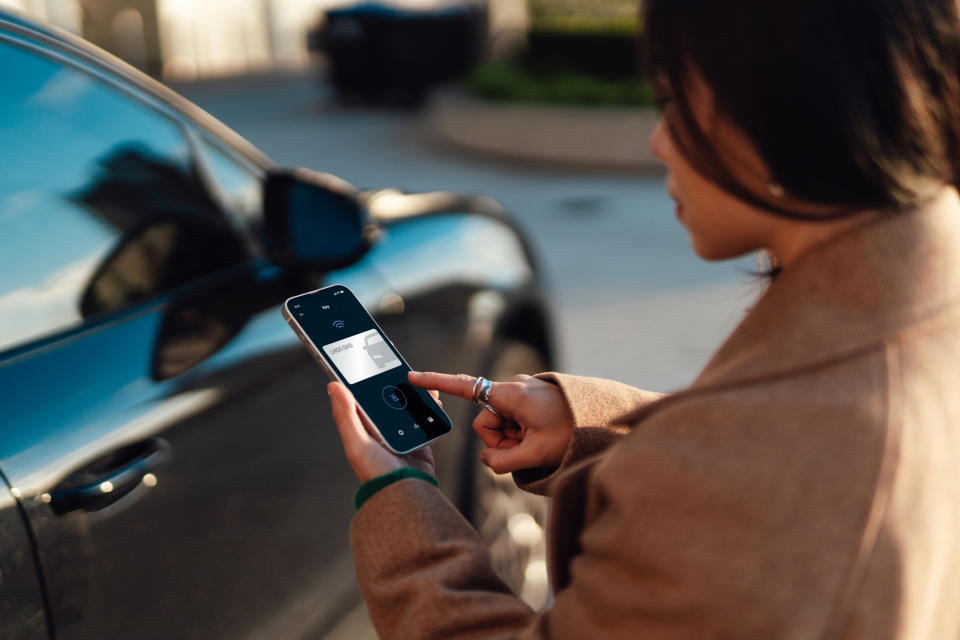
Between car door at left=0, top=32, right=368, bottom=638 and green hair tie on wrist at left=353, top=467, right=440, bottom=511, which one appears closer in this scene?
green hair tie on wrist at left=353, top=467, right=440, bottom=511

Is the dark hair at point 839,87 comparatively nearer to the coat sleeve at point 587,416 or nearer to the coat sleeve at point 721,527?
the coat sleeve at point 721,527

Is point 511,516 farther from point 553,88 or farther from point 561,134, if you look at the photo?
point 553,88

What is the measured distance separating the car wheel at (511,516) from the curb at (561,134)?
7.12 metres

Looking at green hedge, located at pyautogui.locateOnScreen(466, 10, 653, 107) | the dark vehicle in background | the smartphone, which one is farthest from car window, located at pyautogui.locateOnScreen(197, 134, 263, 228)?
the dark vehicle in background

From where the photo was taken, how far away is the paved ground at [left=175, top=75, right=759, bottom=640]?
→ 5277 millimetres

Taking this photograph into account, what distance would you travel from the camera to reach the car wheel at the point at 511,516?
8.83 ft

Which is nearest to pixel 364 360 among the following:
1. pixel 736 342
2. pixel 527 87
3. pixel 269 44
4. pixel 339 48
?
pixel 736 342

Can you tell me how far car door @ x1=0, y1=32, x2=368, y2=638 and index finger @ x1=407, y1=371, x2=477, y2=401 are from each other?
484 mm

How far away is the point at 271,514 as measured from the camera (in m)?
1.92

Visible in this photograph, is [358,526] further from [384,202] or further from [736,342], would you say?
[384,202]

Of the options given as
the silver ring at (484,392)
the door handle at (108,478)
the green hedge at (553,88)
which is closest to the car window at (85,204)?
the door handle at (108,478)

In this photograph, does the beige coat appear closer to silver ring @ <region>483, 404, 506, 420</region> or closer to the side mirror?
silver ring @ <region>483, 404, 506, 420</region>

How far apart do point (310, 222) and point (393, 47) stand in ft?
42.2

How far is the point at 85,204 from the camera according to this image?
1.87 meters
